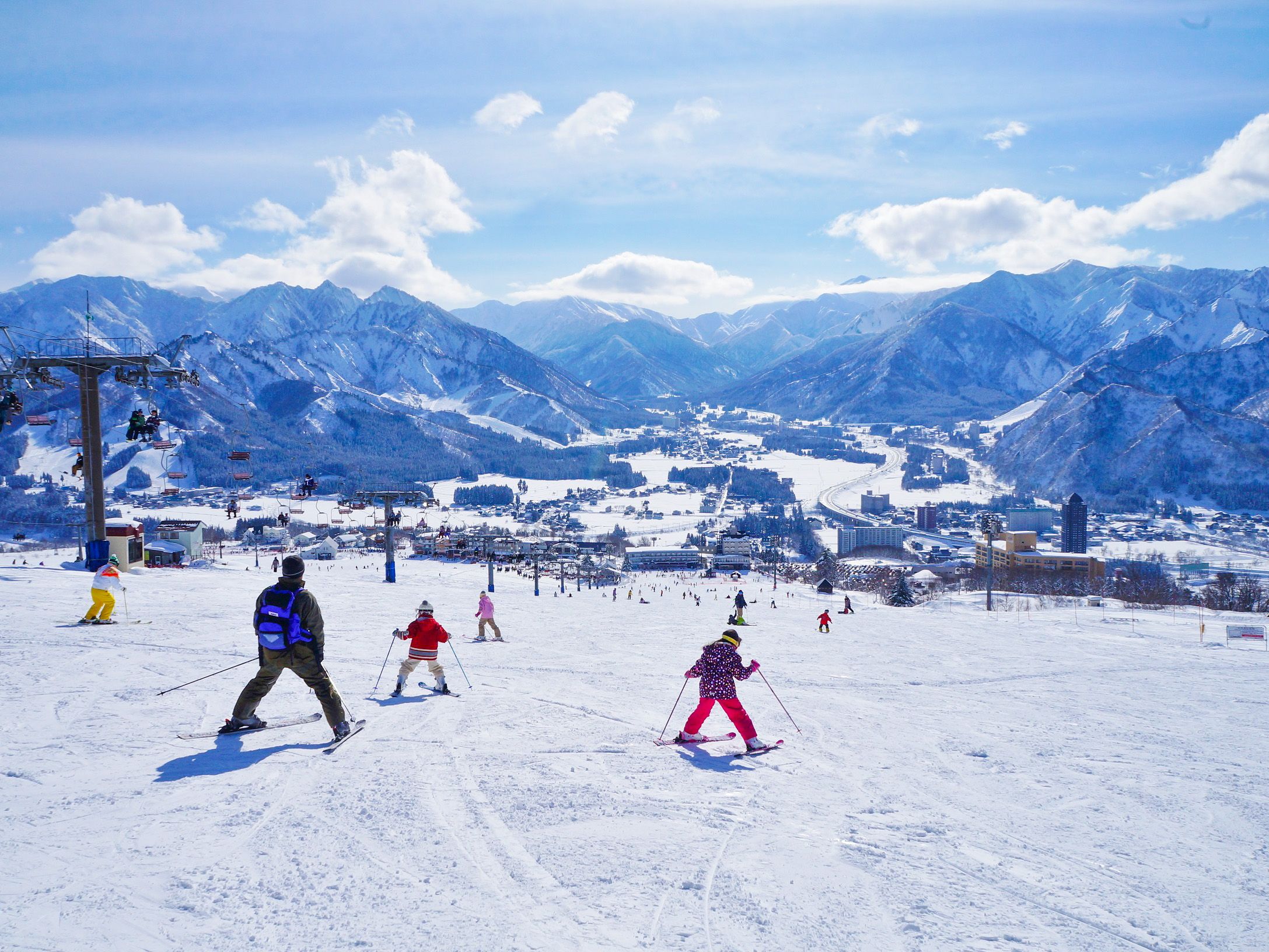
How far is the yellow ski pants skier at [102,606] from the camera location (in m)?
14.1

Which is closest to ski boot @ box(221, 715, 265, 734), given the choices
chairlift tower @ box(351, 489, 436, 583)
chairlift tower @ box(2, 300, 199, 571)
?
chairlift tower @ box(2, 300, 199, 571)

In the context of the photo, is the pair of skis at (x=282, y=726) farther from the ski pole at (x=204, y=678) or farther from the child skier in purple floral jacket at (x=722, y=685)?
the child skier in purple floral jacket at (x=722, y=685)

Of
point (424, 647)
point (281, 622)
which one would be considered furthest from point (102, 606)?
point (281, 622)

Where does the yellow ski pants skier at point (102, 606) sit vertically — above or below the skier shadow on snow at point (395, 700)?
above

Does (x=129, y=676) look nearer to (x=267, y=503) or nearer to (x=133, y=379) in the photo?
(x=133, y=379)

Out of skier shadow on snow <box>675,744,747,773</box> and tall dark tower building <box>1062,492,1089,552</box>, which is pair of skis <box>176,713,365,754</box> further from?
tall dark tower building <box>1062,492,1089,552</box>

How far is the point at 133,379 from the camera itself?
27703mm

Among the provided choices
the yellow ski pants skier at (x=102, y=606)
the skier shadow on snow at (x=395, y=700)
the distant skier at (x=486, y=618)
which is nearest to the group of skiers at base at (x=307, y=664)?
the skier shadow on snow at (x=395, y=700)

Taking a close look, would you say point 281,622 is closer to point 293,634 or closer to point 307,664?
point 293,634

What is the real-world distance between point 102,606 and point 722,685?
12390mm

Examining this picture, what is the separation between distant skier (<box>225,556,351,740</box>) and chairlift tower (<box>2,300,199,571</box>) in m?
23.1

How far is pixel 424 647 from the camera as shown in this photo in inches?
396

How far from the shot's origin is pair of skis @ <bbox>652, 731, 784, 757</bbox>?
8102 millimetres

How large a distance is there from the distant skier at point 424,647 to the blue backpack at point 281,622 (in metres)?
2.58
